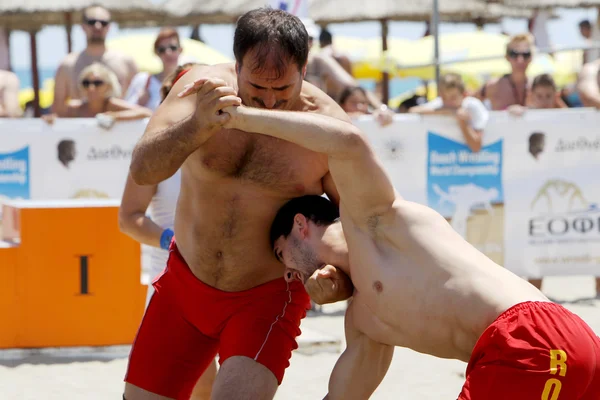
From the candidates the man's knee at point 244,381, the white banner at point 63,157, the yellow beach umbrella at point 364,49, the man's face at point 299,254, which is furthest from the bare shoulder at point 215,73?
the yellow beach umbrella at point 364,49

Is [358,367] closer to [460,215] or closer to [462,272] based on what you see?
[462,272]

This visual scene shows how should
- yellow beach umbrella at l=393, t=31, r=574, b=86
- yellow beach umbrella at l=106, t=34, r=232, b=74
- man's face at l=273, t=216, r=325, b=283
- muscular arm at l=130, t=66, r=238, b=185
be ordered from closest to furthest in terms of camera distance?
muscular arm at l=130, t=66, r=238, b=185, man's face at l=273, t=216, r=325, b=283, yellow beach umbrella at l=106, t=34, r=232, b=74, yellow beach umbrella at l=393, t=31, r=574, b=86

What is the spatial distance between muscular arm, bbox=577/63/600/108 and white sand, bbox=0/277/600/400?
213cm

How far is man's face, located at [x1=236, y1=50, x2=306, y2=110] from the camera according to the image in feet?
10.5

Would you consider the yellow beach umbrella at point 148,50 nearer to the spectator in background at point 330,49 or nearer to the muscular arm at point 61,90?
the spectator in background at point 330,49

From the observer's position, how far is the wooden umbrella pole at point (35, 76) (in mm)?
14202

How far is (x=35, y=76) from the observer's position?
51.2 ft

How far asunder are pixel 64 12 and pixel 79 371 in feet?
33.9

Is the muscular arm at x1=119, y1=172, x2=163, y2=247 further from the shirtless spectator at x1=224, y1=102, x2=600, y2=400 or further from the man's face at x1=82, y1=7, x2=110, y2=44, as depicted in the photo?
the man's face at x1=82, y1=7, x2=110, y2=44

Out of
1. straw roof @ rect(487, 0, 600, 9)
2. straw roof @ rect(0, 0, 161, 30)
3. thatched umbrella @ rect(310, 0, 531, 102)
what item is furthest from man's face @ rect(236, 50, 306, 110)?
thatched umbrella @ rect(310, 0, 531, 102)

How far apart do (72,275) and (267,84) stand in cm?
349

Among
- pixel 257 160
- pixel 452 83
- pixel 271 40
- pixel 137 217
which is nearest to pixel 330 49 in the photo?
pixel 452 83

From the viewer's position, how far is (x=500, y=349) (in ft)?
9.29

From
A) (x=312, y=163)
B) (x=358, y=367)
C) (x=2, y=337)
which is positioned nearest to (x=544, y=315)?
(x=358, y=367)
